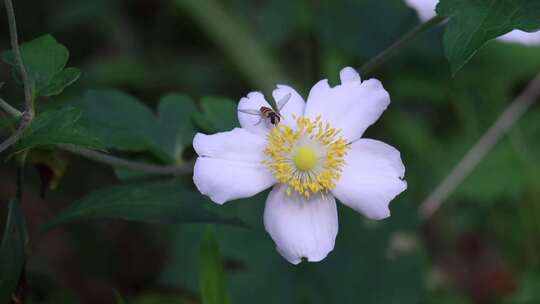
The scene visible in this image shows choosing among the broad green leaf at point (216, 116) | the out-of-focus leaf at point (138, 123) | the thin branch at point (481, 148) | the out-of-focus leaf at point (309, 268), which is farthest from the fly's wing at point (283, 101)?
the thin branch at point (481, 148)

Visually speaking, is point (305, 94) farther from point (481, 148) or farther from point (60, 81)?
point (60, 81)

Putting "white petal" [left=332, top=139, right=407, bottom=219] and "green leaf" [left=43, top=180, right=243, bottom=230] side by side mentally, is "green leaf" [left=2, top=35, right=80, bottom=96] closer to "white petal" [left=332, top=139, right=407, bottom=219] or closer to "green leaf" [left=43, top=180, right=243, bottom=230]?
"green leaf" [left=43, top=180, right=243, bottom=230]

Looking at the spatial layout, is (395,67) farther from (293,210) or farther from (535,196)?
(293,210)

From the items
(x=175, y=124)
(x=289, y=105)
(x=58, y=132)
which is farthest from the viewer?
(x=175, y=124)

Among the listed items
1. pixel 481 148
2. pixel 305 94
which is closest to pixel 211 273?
pixel 305 94

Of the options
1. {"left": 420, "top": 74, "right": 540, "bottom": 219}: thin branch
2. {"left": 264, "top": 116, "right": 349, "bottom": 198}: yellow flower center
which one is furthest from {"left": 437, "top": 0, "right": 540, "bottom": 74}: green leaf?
{"left": 420, "top": 74, "right": 540, "bottom": 219}: thin branch

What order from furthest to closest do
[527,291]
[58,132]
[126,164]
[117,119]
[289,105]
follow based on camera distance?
[527,291]
[117,119]
[126,164]
[289,105]
[58,132]

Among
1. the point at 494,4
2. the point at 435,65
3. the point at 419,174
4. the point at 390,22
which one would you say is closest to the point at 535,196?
the point at 419,174
